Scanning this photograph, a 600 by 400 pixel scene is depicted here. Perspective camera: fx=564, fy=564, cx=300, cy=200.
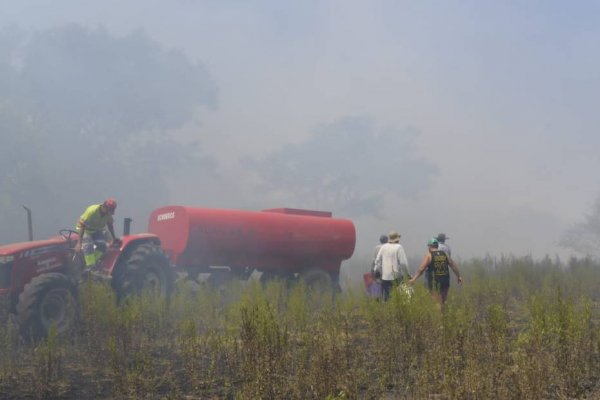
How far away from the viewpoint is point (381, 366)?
5.41 metres

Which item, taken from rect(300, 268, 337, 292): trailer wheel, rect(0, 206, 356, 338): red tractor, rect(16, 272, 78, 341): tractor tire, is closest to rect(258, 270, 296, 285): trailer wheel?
rect(0, 206, 356, 338): red tractor

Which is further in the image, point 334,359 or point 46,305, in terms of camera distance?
point 46,305

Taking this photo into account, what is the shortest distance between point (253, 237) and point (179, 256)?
5.57 feet

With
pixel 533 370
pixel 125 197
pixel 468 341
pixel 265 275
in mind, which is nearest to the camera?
pixel 533 370

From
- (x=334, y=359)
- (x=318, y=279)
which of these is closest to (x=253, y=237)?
(x=318, y=279)

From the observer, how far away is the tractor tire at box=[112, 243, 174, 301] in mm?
9242

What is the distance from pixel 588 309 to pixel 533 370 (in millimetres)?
1576

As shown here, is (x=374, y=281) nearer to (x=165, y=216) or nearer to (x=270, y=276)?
(x=270, y=276)

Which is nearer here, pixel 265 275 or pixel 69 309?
pixel 69 309

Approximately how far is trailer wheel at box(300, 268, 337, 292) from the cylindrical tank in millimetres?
216

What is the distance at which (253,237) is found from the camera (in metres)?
12.1

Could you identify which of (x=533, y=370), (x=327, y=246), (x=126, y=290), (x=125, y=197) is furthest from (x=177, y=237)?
(x=125, y=197)

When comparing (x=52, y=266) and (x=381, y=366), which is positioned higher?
(x=52, y=266)

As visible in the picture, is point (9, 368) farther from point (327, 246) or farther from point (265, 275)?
point (327, 246)
